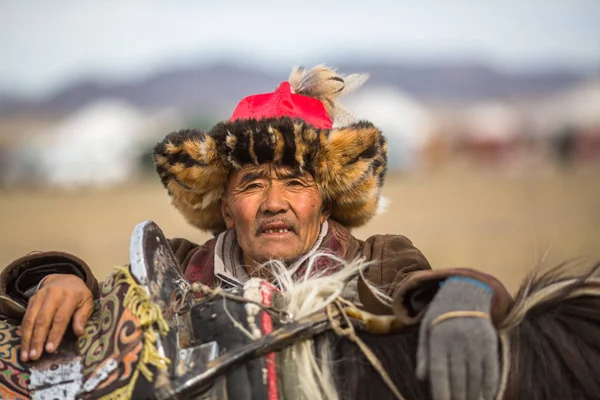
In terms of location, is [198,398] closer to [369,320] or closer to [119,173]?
[369,320]

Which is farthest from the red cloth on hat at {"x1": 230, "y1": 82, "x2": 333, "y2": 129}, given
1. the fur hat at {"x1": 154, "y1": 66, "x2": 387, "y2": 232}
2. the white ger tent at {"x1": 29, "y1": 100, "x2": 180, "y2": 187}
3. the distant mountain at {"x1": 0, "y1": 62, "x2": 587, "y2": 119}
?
the distant mountain at {"x1": 0, "y1": 62, "x2": 587, "y2": 119}

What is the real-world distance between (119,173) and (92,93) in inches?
2302

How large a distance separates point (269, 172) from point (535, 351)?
1.24 m

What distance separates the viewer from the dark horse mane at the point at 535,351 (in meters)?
1.81

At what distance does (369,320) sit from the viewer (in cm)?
190

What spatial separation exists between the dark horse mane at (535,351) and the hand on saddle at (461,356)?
0.10m

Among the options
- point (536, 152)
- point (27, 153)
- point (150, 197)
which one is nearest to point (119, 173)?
point (27, 153)

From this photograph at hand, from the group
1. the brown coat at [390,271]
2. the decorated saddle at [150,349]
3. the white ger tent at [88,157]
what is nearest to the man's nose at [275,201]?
the brown coat at [390,271]

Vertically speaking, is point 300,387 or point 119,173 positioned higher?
point 119,173

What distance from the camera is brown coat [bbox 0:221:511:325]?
1861 millimetres

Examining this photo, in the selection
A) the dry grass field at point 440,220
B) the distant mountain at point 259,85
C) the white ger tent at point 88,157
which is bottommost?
the dry grass field at point 440,220

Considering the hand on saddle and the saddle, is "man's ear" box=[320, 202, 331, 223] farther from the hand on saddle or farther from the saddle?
the hand on saddle

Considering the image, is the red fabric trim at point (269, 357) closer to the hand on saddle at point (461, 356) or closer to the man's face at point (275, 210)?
Result: the hand on saddle at point (461, 356)

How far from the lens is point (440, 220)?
39.7ft
